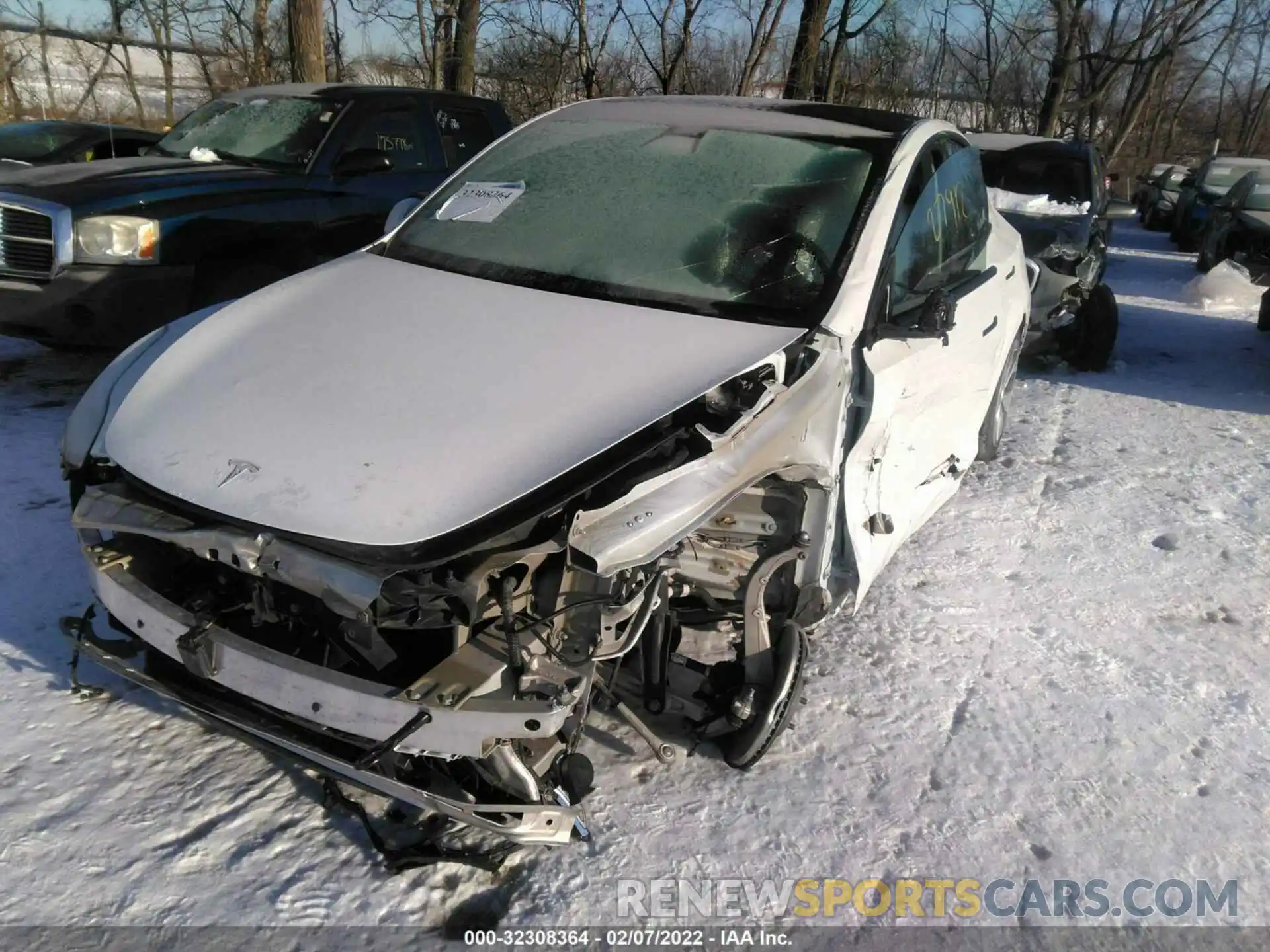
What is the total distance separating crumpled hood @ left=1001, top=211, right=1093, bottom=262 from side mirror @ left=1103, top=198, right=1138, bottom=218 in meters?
0.23

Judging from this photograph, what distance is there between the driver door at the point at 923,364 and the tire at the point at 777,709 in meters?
0.34

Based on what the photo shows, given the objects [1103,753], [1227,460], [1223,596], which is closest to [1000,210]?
[1227,460]

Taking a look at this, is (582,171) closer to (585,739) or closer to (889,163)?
(889,163)

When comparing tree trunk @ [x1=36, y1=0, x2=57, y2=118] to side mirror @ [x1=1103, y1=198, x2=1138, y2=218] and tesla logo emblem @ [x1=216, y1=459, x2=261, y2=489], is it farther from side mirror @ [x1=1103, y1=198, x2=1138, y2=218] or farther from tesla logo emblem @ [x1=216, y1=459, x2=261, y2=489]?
tesla logo emblem @ [x1=216, y1=459, x2=261, y2=489]

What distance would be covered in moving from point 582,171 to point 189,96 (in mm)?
23456

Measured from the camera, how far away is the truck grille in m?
5.14

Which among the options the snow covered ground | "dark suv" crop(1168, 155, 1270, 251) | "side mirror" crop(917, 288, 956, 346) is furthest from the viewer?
"dark suv" crop(1168, 155, 1270, 251)

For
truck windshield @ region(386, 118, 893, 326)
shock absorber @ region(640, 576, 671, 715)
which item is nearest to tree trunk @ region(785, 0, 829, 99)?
truck windshield @ region(386, 118, 893, 326)

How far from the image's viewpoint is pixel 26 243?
5176 millimetres

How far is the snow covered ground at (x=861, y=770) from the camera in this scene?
2.44 metres

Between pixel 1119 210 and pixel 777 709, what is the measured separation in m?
6.94

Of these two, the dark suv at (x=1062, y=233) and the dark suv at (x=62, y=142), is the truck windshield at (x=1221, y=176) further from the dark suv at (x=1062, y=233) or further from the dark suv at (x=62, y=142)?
the dark suv at (x=62, y=142)

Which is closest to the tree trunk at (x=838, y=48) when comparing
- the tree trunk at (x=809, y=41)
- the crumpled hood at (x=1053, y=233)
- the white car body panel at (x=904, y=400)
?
the tree trunk at (x=809, y=41)

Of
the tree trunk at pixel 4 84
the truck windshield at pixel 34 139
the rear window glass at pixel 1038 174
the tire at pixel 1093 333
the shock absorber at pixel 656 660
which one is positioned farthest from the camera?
the tree trunk at pixel 4 84
